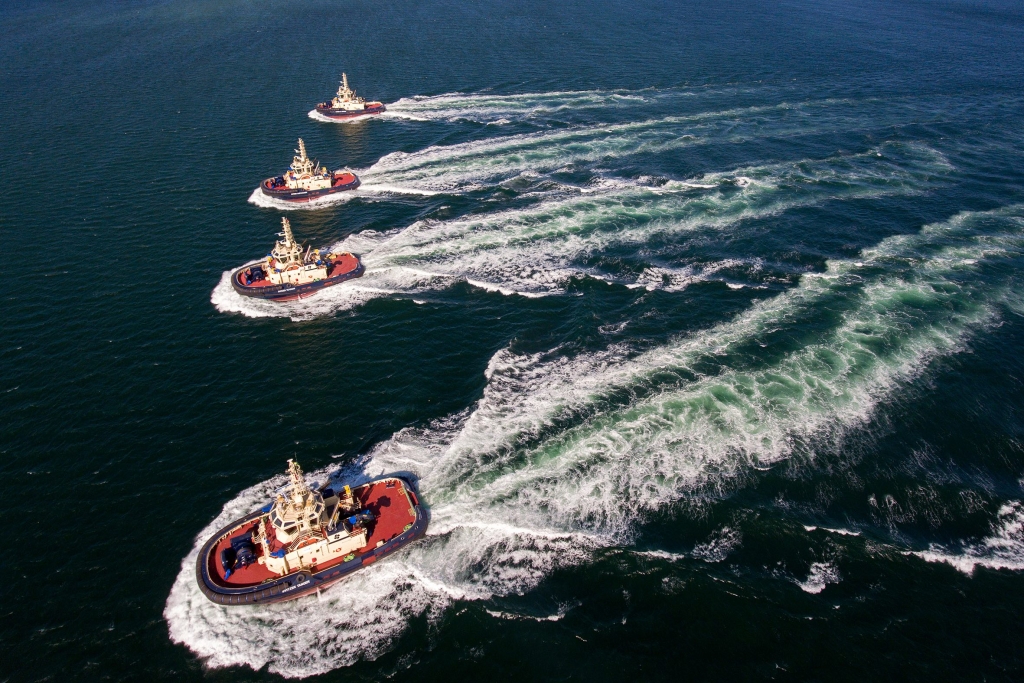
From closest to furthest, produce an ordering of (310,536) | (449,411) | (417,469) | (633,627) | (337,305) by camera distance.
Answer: (633,627) < (310,536) < (417,469) < (449,411) < (337,305)

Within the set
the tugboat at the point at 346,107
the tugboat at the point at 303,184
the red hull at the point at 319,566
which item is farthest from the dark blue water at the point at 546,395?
the tugboat at the point at 346,107

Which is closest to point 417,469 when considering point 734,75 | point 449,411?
point 449,411

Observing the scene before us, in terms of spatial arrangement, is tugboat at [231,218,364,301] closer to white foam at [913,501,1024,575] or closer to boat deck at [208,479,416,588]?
boat deck at [208,479,416,588]

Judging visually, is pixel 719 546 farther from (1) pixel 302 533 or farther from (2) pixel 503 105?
(2) pixel 503 105

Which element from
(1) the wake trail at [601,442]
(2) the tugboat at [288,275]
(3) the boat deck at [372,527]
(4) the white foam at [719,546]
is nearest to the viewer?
(1) the wake trail at [601,442]

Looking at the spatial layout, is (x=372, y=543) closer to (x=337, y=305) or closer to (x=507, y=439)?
(x=507, y=439)

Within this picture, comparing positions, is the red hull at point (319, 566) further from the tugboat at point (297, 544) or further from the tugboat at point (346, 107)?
the tugboat at point (346, 107)

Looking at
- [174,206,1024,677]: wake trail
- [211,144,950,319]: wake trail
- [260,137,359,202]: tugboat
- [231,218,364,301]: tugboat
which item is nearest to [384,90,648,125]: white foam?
[260,137,359,202]: tugboat

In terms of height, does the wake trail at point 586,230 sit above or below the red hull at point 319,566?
above
